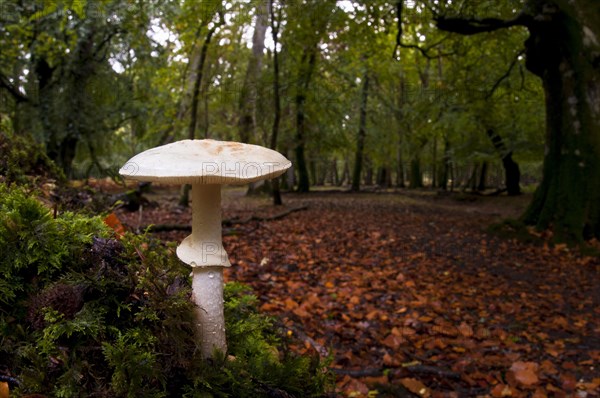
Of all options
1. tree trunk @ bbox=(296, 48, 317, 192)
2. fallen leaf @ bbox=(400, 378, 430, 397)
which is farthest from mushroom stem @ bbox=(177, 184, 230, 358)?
tree trunk @ bbox=(296, 48, 317, 192)

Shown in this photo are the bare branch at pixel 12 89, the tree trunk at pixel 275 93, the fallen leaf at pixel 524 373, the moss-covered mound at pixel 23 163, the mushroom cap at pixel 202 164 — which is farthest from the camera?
the bare branch at pixel 12 89

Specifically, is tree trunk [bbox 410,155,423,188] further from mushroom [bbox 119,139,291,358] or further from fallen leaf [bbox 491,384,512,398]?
mushroom [bbox 119,139,291,358]

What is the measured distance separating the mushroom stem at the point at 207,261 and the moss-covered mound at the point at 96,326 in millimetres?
49

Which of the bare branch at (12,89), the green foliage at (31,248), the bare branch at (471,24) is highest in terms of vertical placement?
the bare branch at (471,24)

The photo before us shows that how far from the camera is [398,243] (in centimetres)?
794

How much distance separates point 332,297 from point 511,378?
2123 millimetres

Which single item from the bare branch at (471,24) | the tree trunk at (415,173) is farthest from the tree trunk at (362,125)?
the bare branch at (471,24)

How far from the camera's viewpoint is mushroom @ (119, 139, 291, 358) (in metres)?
1.13

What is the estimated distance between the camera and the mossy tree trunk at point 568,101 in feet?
24.9

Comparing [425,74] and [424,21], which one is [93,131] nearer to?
[424,21]

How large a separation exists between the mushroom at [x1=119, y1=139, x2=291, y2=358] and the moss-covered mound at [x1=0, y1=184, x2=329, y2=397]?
Result: 2.7 inches

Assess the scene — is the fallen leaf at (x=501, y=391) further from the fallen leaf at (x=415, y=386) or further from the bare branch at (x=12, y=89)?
the bare branch at (x=12, y=89)

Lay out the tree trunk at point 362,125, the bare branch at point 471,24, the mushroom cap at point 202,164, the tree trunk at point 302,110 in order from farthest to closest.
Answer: the tree trunk at point 362,125
the tree trunk at point 302,110
the bare branch at point 471,24
the mushroom cap at point 202,164

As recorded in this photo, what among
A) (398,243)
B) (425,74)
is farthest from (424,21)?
(425,74)
